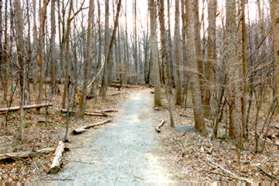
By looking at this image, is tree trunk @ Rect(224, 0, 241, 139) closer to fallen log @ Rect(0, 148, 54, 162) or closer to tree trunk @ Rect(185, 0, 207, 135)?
tree trunk @ Rect(185, 0, 207, 135)

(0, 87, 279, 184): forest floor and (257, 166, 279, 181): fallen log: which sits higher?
(0, 87, 279, 184): forest floor

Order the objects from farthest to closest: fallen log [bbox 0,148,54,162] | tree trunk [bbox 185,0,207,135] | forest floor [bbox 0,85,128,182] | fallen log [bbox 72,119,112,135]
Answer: tree trunk [bbox 185,0,207,135], fallen log [bbox 72,119,112,135], fallen log [bbox 0,148,54,162], forest floor [bbox 0,85,128,182]

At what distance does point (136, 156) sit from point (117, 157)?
518mm

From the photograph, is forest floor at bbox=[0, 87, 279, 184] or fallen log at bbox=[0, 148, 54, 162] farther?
fallen log at bbox=[0, 148, 54, 162]

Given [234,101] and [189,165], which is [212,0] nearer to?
[234,101]

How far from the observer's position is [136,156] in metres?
8.29

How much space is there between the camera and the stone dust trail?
6590 millimetres

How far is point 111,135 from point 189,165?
3.74m

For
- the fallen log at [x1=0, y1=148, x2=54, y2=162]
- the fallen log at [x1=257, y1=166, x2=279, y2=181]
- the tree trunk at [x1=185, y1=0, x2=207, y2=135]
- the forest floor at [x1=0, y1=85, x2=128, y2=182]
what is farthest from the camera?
the tree trunk at [x1=185, y1=0, x2=207, y2=135]

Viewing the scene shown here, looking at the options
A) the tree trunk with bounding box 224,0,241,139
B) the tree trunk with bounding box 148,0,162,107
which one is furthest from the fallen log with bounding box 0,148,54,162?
the tree trunk with bounding box 148,0,162,107

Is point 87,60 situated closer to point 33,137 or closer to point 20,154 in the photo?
point 33,137

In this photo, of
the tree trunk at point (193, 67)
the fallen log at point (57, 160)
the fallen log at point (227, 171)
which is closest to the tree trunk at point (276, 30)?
the fallen log at point (227, 171)

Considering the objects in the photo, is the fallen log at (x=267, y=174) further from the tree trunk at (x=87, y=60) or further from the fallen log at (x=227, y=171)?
the tree trunk at (x=87, y=60)

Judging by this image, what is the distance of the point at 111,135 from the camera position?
10.7m
